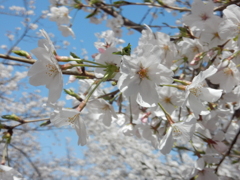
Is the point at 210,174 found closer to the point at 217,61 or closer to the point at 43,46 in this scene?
the point at 217,61

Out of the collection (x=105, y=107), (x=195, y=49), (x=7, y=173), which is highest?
(x=195, y=49)

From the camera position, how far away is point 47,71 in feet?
3.15

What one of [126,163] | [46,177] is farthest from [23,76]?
[126,163]

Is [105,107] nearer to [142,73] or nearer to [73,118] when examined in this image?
[73,118]

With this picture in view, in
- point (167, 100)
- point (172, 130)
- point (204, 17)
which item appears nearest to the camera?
point (172, 130)

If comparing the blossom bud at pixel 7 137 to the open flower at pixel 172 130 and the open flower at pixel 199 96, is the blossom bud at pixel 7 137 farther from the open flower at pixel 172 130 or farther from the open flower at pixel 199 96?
the open flower at pixel 199 96

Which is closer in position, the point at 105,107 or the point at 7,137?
the point at 7,137

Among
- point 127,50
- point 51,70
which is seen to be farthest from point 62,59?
point 127,50

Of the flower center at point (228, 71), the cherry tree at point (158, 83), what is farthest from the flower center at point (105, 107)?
the flower center at point (228, 71)

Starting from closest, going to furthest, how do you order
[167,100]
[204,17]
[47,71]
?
[47,71], [167,100], [204,17]

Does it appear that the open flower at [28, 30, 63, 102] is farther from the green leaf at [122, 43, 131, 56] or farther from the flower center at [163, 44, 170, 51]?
the flower center at [163, 44, 170, 51]

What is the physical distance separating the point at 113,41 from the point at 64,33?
1.40 meters

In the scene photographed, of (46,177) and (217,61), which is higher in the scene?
(217,61)

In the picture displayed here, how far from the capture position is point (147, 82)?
944mm
